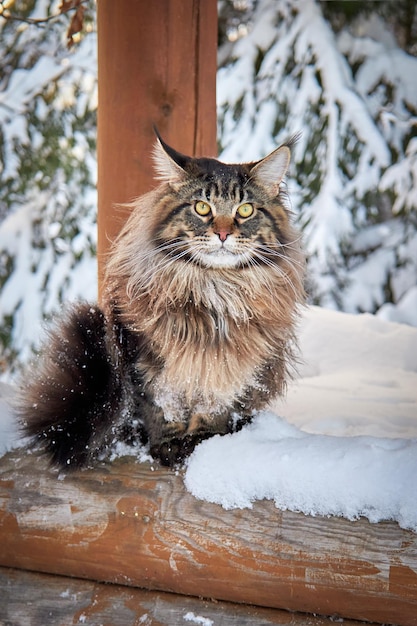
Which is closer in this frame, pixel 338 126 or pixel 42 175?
pixel 338 126

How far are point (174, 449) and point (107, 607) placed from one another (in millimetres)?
410

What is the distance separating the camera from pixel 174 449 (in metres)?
1.67

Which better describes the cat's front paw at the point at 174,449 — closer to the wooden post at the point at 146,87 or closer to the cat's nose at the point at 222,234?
the cat's nose at the point at 222,234

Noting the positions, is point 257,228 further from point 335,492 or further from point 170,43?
point 170,43

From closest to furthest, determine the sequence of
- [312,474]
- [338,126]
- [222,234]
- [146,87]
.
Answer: [312,474] < [222,234] < [146,87] < [338,126]

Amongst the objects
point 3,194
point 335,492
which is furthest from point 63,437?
point 3,194

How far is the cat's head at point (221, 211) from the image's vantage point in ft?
5.27

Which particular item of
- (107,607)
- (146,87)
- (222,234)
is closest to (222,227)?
(222,234)

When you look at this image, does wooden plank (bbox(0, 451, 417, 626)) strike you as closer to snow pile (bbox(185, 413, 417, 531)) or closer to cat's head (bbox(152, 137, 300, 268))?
snow pile (bbox(185, 413, 417, 531))

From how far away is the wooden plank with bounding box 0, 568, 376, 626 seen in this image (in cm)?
152

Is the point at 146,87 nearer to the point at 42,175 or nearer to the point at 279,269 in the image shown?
the point at 279,269

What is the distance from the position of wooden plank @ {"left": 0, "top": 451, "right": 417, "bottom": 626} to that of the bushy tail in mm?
72

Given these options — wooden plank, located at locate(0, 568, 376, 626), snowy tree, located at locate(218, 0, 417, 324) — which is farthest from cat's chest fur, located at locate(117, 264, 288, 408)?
snowy tree, located at locate(218, 0, 417, 324)

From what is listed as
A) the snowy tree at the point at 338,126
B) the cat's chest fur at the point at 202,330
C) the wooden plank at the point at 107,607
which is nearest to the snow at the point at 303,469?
the cat's chest fur at the point at 202,330
